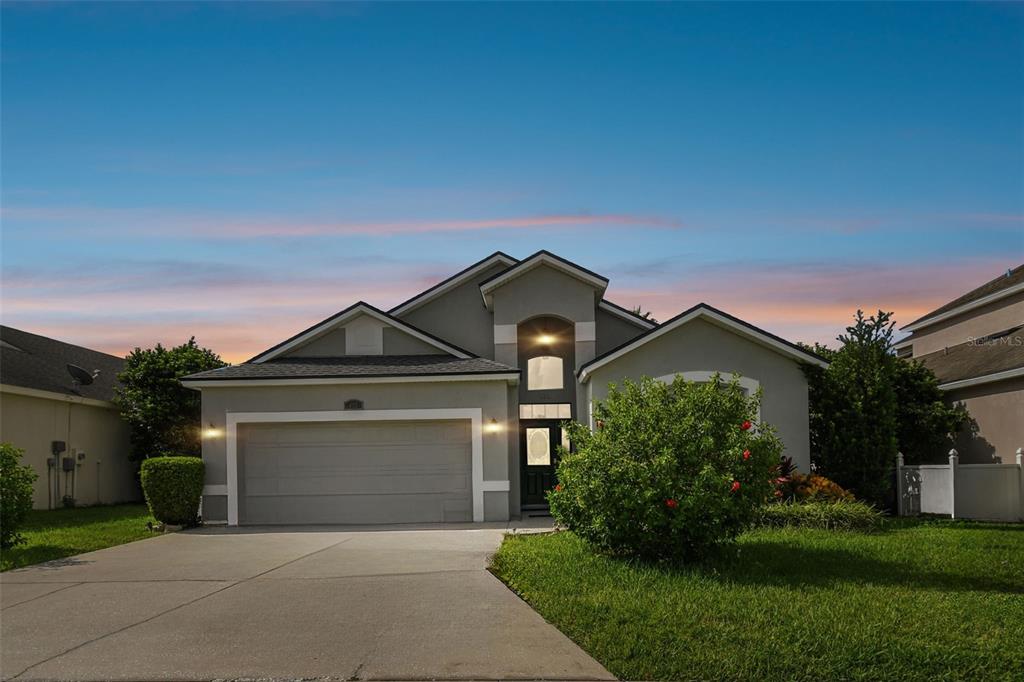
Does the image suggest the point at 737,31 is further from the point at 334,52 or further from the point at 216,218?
the point at 216,218

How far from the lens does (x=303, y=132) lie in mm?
16672

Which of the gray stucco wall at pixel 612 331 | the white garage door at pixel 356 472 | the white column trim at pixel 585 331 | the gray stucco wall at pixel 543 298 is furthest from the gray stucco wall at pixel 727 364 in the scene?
the white garage door at pixel 356 472

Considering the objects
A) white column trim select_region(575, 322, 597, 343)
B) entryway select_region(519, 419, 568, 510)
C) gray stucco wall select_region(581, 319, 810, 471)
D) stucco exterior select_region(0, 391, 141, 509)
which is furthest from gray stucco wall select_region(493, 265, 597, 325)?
stucco exterior select_region(0, 391, 141, 509)

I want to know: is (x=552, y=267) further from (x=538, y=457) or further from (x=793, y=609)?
(x=793, y=609)

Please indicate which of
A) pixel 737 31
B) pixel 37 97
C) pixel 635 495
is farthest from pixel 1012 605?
pixel 37 97

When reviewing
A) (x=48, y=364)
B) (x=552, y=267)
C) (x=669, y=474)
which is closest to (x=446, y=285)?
(x=552, y=267)

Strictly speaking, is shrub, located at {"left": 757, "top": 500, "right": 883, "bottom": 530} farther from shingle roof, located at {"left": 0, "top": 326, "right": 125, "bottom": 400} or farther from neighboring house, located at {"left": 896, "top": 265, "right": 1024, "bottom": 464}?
shingle roof, located at {"left": 0, "top": 326, "right": 125, "bottom": 400}

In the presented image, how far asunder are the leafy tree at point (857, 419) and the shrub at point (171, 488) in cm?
1307

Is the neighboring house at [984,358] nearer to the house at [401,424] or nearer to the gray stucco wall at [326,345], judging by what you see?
the house at [401,424]

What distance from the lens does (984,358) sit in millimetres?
22672

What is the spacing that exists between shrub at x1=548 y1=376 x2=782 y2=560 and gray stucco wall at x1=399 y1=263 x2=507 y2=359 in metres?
10.7

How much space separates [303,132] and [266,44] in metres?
1.80

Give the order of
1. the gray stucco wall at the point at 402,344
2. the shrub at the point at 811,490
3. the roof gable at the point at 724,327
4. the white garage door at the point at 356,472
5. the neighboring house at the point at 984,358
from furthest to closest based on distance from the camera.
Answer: the gray stucco wall at the point at 402,344
the neighboring house at the point at 984,358
the white garage door at the point at 356,472
the roof gable at the point at 724,327
the shrub at the point at 811,490

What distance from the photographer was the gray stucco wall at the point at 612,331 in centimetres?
2247
